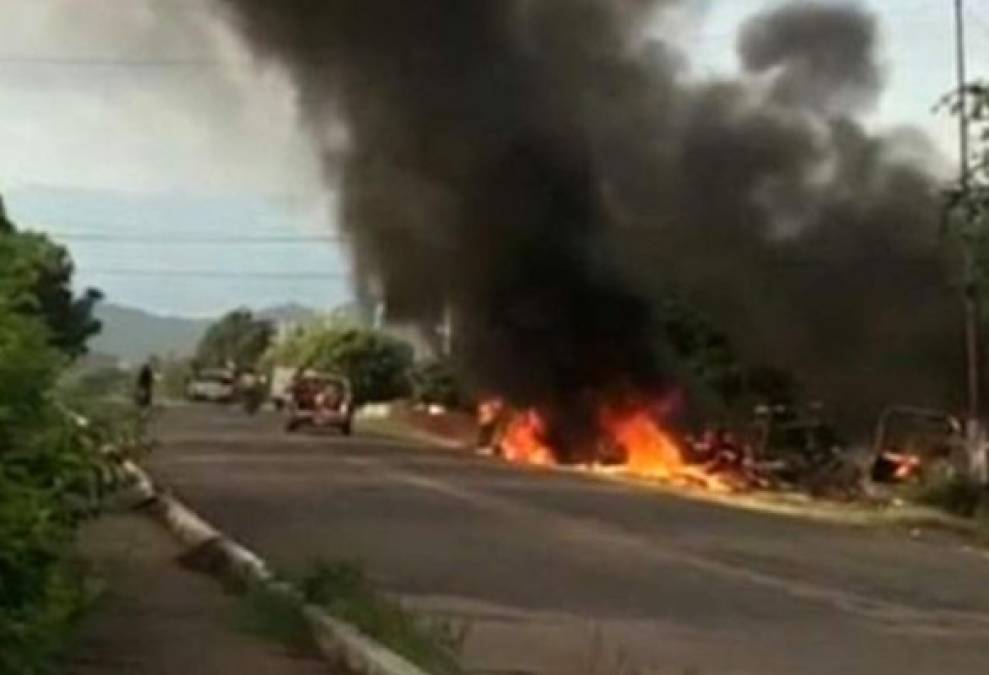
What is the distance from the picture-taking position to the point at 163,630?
1354 cm

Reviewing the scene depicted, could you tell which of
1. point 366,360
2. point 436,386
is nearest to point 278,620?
point 436,386

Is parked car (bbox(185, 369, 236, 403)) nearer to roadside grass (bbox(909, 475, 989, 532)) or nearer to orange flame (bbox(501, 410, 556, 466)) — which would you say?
orange flame (bbox(501, 410, 556, 466))

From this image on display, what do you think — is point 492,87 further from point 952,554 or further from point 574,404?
point 952,554

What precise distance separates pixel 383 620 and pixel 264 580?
2774 millimetres

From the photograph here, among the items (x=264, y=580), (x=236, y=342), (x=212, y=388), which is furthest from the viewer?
(x=236, y=342)

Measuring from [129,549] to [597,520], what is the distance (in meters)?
7.30

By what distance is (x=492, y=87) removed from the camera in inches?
1689

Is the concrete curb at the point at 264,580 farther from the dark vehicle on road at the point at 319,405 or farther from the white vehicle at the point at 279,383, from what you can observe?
the white vehicle at the point at 279,383

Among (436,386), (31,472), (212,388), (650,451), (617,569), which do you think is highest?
→ (212,388)

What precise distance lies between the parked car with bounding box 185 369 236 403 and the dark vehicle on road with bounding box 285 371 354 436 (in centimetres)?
3649

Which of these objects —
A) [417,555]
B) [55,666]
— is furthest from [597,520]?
[55,666]

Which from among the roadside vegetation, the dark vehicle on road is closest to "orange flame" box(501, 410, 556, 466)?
the dark vehicle on road

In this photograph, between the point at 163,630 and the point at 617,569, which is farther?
the point at 617,569

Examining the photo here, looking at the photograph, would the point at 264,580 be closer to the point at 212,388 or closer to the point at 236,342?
the point at 212,388
